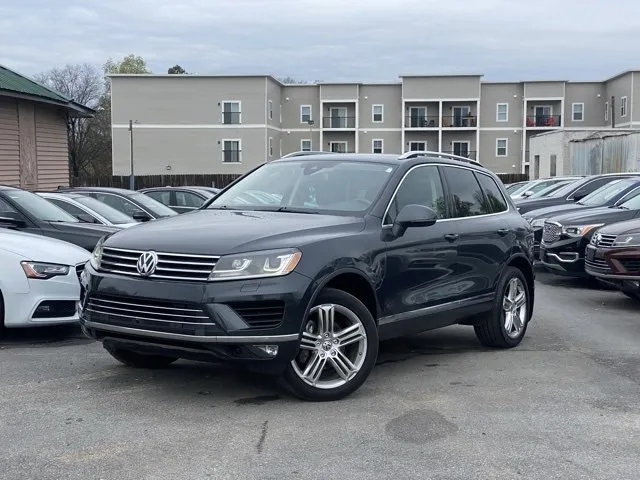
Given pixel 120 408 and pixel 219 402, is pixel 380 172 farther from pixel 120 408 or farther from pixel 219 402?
pixel 120 408

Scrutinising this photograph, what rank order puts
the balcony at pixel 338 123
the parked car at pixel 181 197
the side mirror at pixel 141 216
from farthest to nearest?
the balcony at pixel 338 123 < the parked car at pixel 181 197 < the side mirror at pixel 141 216

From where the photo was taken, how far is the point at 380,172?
6.50 m

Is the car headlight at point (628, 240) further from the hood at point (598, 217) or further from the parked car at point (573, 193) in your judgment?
the parked car at point (573, 193)

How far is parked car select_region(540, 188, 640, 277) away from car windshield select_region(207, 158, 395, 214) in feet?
21.6

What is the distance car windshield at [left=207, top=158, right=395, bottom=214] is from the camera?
623 cm

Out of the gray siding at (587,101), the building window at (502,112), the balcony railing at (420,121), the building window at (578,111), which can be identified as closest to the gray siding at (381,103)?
the balcony railing at (420,121)

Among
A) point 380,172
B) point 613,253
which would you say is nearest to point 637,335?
point 613,253

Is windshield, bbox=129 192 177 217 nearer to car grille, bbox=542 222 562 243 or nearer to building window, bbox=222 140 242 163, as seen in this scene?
car grille, bbox=542 222 562 243

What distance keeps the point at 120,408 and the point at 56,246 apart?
3.13m

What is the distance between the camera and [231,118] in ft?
186

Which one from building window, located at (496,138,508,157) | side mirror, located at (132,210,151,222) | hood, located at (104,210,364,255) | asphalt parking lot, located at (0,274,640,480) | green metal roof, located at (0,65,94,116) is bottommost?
asphalt parking lot, located at (0,274,640,480)

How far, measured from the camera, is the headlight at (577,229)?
12.2 m

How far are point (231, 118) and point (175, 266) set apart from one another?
5264 cm

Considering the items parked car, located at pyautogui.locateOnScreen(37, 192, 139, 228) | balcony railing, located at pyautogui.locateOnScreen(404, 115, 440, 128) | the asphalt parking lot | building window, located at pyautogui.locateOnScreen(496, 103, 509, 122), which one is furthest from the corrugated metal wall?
building window, located at pyautogui.locateOnScreen(496, 103, 509, 122)
